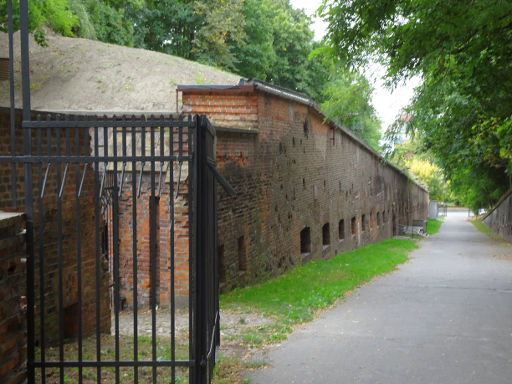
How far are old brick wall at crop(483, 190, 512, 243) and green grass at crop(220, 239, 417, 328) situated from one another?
13.9 meters

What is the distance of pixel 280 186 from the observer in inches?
584

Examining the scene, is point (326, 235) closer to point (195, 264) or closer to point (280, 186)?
point (280, 186)

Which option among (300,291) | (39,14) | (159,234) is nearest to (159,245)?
(159,234)

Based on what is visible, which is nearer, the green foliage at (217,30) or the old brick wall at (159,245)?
the old brick wall at (159,245)

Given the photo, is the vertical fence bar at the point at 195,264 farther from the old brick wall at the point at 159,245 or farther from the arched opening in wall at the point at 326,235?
the arched opening in wall at the point at 326,235

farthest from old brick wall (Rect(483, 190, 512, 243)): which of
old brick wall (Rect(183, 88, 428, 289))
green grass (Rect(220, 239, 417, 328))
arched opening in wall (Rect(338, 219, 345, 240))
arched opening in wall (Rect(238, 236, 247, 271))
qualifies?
arched opening in wall (Rect(238, 236, 247, 271))

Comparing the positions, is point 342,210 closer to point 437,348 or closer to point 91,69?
point 91,69

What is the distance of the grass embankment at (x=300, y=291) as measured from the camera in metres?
9.16

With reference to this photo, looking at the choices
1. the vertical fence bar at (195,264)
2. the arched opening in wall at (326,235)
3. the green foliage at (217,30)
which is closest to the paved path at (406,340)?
the vertical fence bar at (195,264)

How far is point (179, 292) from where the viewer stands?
34.5ft

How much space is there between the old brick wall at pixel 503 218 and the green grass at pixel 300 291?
13865 millimetres

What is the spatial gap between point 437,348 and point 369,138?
1641 inches

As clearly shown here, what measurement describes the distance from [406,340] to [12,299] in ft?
18.0

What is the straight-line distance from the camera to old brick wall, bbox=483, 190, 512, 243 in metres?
29.7
